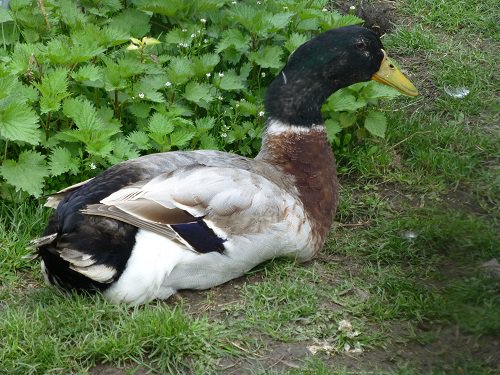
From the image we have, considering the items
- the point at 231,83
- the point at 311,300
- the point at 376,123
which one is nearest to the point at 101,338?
the point at 311,300

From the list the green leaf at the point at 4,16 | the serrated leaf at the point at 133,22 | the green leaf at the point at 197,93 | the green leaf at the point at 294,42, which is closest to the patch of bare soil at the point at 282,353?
the green leaf at the point at 197,93

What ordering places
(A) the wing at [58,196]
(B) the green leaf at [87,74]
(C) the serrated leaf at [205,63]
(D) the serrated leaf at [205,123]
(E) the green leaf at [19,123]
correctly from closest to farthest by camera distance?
(A) the wing at [58,196] < (E) the green leaf at [19,123] < (B) the green leaf at [87,74] < (D) the serrated leaf at [205,123] < (C) the serrated leaf at [205,63]

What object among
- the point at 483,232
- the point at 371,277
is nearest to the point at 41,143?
the point at 371,277

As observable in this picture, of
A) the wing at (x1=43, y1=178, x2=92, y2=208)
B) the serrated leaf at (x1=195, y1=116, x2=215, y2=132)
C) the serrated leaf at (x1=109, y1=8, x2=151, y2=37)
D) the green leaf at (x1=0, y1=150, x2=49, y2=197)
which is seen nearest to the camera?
the wing at (x1=43, y1=178, x2=92, y2=208)

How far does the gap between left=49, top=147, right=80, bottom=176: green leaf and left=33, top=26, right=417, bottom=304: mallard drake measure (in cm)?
32

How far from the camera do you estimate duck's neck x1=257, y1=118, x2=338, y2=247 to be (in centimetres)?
446

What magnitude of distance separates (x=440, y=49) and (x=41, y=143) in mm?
3185

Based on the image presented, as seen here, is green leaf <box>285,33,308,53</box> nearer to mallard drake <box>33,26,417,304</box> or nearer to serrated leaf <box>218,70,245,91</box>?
serrated leaf <box>218,70,245,91</box>

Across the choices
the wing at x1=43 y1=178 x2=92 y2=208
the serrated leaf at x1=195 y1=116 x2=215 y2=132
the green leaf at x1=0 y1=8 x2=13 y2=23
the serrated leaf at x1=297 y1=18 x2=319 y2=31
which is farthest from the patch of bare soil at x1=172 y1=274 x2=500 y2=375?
the green leaf at x1=0 y1=8 x2=13 y2=23

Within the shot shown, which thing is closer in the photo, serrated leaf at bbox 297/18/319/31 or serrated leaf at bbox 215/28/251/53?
serrated leaf at bbox 215/28/251/53

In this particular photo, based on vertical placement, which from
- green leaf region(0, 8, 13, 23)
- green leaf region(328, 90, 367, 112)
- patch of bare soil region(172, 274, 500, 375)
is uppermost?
green leaf region(0, 8, 13, 23)

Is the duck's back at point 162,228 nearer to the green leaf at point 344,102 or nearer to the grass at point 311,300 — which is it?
the grass at point 311,300

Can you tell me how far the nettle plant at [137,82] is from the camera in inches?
180

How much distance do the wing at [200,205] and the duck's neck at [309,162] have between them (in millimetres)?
331
